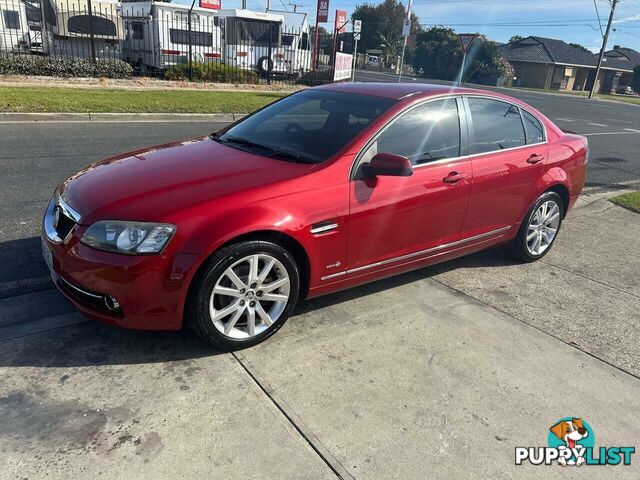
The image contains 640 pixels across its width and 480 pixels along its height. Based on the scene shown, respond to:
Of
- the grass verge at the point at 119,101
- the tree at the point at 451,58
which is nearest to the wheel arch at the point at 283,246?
the grass verge at the point at 119,101

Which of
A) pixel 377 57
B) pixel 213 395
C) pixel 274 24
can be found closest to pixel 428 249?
pixel 213 395

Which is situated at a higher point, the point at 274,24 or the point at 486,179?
the point at 274,24

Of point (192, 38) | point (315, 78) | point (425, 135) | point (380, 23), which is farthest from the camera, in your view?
point (380, 23)

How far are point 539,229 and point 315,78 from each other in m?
18.4

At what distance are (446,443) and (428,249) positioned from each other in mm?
1746

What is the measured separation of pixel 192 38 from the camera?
1997 centimetres

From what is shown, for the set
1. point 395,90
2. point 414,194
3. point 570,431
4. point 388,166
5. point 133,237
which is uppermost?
point 395,90

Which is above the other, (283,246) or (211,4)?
(211,4)

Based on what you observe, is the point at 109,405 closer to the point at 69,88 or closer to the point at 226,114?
the point at 226,114

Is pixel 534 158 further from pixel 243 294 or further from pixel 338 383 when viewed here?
pixel 243 294

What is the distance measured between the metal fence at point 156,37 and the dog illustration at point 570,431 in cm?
1753

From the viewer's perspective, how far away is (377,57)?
68.8m

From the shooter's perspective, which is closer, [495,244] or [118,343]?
[118,343]

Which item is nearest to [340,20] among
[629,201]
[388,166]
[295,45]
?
[295,45]
